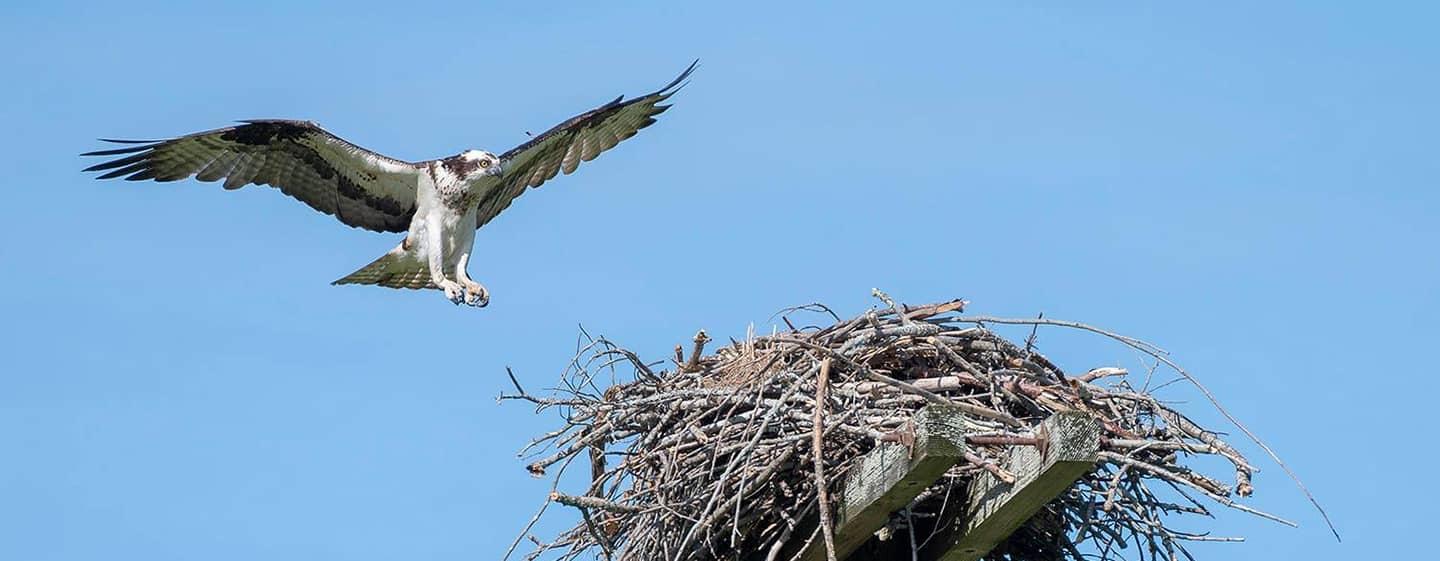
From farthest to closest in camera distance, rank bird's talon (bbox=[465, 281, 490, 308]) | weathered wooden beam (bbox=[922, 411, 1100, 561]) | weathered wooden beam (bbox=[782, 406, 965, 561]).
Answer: bird's talon (bbox=[465, 281, 490, 308]) → weathered wooden beam (bbox=[782, 406, 965, 561]) → weathered wooden beam (bbox=[922, 411, 1100, 561])

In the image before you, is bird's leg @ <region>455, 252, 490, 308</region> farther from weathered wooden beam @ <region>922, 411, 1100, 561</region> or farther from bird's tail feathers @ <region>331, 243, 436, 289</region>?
weathered wooden beam @ <region>922, 411, 1100, 561</region>

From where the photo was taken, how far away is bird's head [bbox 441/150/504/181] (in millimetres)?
9391

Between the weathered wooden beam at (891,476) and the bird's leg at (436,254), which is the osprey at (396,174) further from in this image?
the weathered wooden beam at (891,476)

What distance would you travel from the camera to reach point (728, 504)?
5113 millimetres

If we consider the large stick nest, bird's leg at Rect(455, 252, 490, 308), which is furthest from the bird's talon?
the large stick nest

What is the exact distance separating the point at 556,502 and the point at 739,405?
29.5 inches

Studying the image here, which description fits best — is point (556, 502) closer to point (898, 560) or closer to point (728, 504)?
point (728, 504)

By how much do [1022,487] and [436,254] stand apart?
17.4 feet

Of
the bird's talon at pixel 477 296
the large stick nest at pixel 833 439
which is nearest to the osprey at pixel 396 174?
the bird's talon at pixel 477 296

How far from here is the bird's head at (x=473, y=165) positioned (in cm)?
939

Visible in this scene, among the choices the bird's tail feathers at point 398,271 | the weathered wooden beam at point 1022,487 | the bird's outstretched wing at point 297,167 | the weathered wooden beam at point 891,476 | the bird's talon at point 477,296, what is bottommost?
the weathered wooden beam at point 1022,487

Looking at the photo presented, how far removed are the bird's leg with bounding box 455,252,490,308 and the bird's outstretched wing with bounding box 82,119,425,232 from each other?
54 centimetres

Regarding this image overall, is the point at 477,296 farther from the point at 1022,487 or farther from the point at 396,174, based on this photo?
the point at 1022,487

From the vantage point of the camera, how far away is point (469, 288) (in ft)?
30.2
